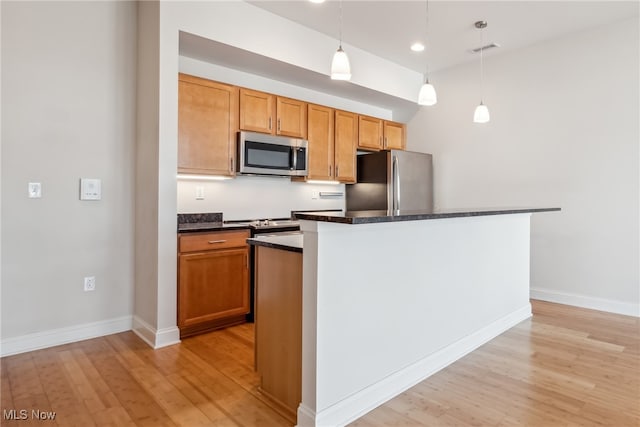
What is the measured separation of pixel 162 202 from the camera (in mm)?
2828

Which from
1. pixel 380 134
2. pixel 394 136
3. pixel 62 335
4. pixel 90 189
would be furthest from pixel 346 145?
pixel 62 335

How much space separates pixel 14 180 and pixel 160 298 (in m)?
1.30

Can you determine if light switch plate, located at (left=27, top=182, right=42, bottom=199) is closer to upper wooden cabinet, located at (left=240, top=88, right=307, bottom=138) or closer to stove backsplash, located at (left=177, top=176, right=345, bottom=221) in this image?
stove backsplash, located at (left=177, top=176, right=345, bottom=221)

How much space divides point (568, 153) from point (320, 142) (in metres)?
2.66

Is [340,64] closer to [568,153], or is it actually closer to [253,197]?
[253,197]

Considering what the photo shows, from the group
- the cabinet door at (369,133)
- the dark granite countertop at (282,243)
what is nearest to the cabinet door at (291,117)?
the cabinet door at (369,133)

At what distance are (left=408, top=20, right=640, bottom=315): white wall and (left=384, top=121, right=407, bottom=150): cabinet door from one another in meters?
0.81

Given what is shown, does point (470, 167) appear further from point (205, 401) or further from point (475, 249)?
point (205, 401)

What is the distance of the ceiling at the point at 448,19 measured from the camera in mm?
3342

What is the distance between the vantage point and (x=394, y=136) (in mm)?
5320

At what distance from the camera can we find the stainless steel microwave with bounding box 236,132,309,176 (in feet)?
11.9

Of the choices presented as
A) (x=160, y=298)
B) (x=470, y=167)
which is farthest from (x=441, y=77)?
(x=160, y=298)

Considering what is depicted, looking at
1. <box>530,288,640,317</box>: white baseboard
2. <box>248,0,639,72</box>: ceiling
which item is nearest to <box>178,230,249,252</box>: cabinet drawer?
<box>248,0,639,72</box>: ceiling

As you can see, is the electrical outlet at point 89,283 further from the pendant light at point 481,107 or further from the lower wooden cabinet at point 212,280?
the pendant light at point 481,107
